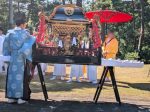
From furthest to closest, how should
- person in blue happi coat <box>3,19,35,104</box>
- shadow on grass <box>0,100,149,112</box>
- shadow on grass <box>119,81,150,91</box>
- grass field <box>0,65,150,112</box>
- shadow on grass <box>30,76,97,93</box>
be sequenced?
shadow on grass <box>119,81,150,91</box>
shadow on grass <box>30,76,97,93</box>
person in blue happi coat <box>3,19,35,104</box>
grass field <box>0,65,150,112</box>
shadow on grass <box>0,100,149,112</box>

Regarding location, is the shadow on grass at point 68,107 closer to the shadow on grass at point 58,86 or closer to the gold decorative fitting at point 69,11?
the gold decorative fitting at point 69,11

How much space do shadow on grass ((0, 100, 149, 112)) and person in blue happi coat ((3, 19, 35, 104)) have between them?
284 millimetres

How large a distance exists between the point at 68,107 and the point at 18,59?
60.9 inches

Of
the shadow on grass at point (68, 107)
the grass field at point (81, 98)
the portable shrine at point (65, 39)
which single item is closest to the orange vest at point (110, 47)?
the grass field at point (81, 98)

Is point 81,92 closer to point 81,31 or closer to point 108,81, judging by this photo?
point 81,31

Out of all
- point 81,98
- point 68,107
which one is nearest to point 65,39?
point 68,107

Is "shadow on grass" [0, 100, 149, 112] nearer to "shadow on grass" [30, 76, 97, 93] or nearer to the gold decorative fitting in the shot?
the gold decorative fitting

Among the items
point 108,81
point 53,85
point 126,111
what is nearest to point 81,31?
point 126,111

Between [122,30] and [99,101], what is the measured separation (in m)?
34.5

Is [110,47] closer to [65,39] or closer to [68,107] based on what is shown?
[65,39]

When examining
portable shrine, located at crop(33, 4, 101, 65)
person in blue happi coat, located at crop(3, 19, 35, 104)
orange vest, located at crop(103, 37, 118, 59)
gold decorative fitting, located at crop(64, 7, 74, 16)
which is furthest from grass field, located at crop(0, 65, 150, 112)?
gold decorative fitting, located at crop(64, 7, 74, 16)

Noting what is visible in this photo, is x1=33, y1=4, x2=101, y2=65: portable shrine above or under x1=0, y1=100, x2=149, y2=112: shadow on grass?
above

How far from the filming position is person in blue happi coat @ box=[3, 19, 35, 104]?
31.8 feet

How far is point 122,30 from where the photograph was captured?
44688 mm
